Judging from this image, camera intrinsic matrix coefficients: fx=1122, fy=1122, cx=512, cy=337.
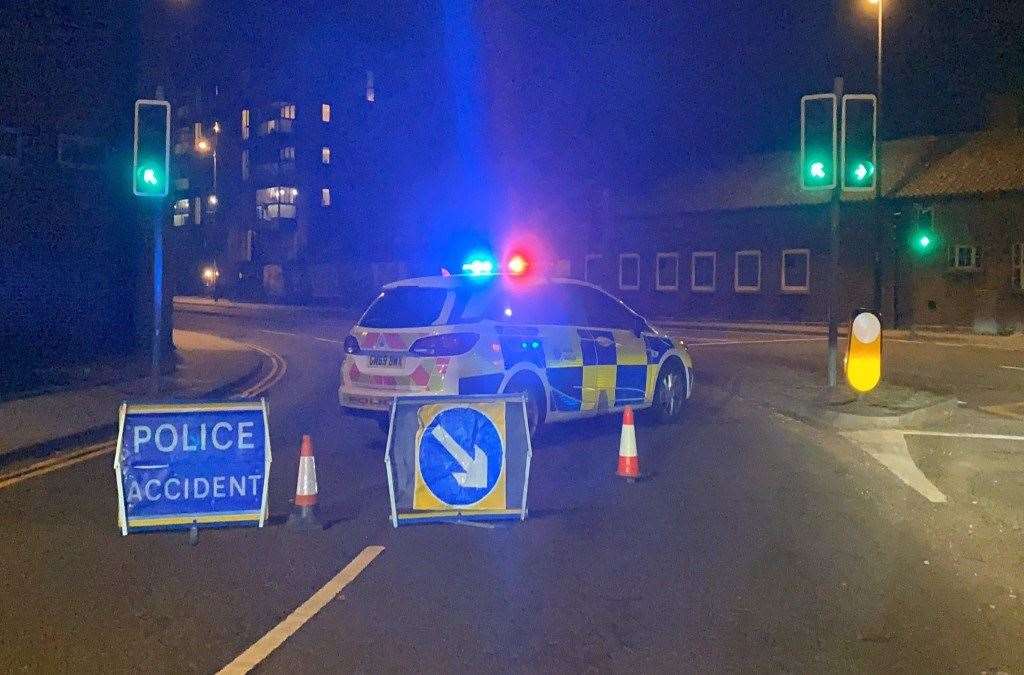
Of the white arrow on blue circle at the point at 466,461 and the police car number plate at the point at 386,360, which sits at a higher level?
the police car number plate at the point at 386,360

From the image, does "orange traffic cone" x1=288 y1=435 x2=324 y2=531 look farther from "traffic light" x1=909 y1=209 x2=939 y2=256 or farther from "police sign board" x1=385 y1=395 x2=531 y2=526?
"traffic light" x1=909 y1=209 x2=939 y2=256

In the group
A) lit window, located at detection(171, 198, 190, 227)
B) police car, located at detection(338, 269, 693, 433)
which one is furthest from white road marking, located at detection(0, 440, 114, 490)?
lit window, located at detection(171, 198, 190, 227)

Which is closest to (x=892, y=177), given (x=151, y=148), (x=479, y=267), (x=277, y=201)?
(x=479, y=267)

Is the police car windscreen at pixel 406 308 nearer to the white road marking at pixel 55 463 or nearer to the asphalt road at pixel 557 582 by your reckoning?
the asphalt road at pixel 557 582

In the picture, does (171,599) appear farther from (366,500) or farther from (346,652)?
(366,500)

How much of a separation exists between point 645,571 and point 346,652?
6.94 feet

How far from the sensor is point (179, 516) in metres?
7.29

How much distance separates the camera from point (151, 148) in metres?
13.3

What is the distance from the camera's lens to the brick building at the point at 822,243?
3369 centimetres

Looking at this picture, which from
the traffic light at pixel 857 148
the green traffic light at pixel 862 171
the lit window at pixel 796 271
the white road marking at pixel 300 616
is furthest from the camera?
the lit window at pixel 796 271

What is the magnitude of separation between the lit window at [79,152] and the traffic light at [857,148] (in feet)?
41.4

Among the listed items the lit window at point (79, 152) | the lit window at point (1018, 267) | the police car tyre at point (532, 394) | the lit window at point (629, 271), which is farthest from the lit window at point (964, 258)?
the police car tyre at point (532, 394)

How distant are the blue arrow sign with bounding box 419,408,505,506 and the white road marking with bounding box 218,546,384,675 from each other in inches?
27.6

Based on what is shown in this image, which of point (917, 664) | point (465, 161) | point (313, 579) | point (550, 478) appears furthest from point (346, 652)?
point (465, 161)
